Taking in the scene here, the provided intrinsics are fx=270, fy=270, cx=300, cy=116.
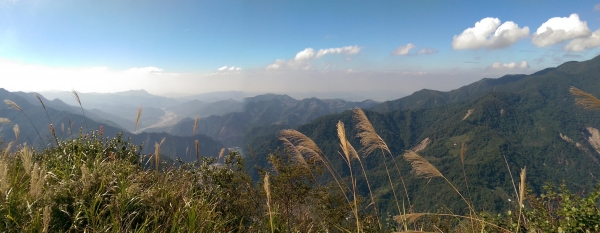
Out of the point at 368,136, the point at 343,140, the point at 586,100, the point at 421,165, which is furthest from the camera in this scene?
the point at 368,136

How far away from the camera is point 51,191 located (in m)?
2.33

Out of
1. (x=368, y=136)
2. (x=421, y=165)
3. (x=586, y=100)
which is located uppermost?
(x=586, y=100)

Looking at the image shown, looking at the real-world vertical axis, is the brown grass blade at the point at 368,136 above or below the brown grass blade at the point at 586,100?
below

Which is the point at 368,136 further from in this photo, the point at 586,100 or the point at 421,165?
the point at 586,100

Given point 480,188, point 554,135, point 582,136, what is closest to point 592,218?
point 480,188

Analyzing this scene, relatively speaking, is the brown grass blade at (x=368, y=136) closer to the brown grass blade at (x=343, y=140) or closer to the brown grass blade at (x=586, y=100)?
the brown grass blade at (x=343, y=140)

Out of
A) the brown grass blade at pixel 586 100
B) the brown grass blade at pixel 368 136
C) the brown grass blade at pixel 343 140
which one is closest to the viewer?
the brown grass blade at pixel 586 100

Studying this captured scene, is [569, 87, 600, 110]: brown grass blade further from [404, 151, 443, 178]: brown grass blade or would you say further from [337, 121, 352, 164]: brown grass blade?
[337, 121, 352, 164]: brown grass blade

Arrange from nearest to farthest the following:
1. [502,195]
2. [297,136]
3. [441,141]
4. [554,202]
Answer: [297,136], [554,202], [502,195], [441,141]

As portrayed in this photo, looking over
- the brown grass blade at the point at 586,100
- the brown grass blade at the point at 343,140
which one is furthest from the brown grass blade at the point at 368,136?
the brown grass blade at the point at 586,100

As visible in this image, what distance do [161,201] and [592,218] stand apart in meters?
4.41

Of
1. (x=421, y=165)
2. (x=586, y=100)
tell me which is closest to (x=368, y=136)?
(x=421, y=165)

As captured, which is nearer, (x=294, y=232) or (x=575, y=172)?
(x=294, y=232)

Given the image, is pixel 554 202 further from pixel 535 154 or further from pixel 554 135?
pixel 554 135
